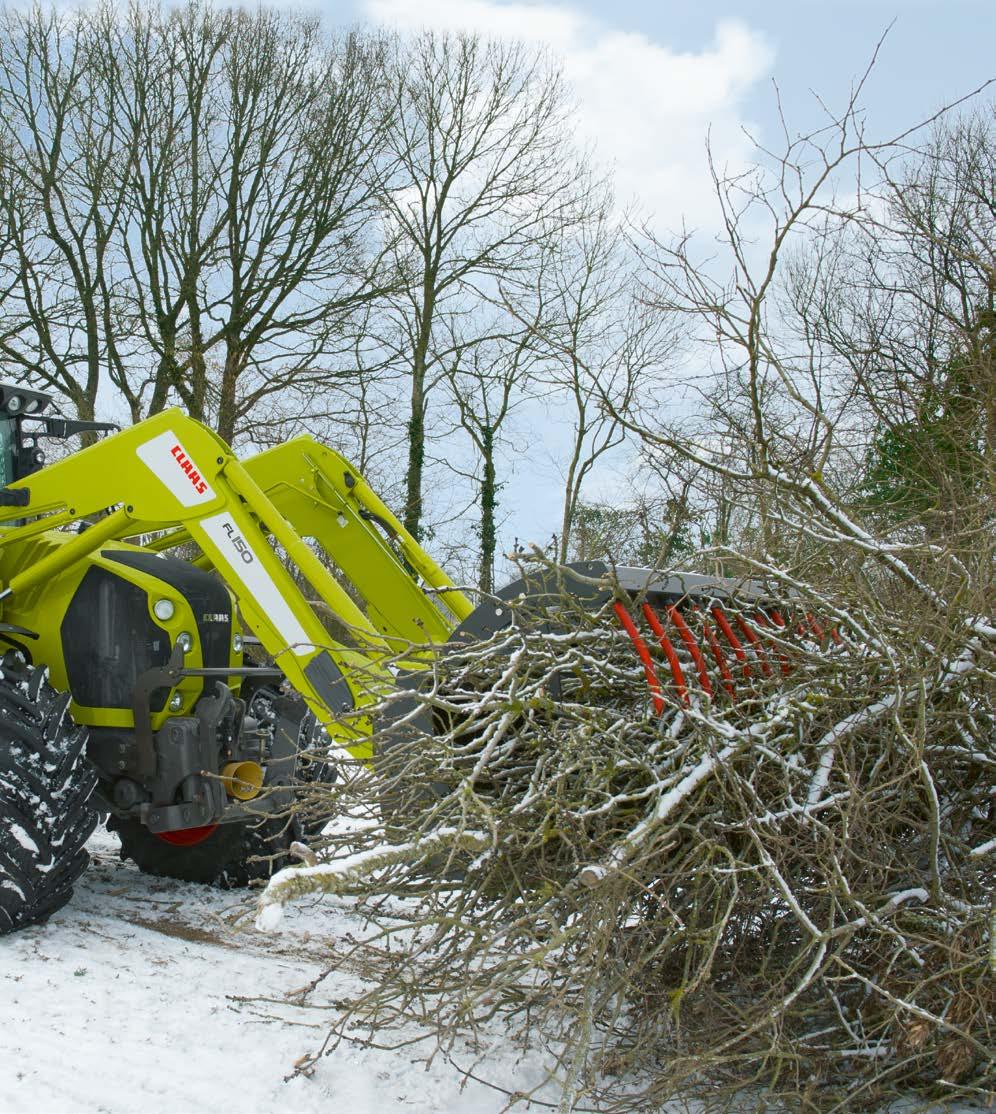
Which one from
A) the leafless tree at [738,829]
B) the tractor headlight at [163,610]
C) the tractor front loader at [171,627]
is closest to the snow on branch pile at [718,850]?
the leafless tree at [738,829]

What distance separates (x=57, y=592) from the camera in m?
6.19

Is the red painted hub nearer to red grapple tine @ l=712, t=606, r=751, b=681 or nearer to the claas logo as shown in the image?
the claas logo

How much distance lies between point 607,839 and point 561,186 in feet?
64.3

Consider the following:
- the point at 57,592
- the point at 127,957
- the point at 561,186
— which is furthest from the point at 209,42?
the point at 127,957

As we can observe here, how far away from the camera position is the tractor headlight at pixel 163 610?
6.12 meters

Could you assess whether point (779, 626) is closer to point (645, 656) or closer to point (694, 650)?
A: point (694, 650)

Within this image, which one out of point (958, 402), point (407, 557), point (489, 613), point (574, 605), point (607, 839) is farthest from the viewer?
point (958, 402)

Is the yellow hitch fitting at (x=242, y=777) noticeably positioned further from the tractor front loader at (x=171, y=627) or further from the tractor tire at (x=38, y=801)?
the tractor tire at (x=38, y=801)

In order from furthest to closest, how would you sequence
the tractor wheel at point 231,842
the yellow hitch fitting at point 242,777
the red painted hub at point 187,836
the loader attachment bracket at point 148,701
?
the red painted hub at point 187,836
the tractor wheel at point 231,842
the yellow hitch fitting at point 242,777
the loader attachment bracket at point 148,701

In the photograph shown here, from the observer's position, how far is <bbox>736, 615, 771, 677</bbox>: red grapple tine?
418cm

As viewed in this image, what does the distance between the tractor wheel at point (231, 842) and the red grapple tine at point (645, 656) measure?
3.01 m

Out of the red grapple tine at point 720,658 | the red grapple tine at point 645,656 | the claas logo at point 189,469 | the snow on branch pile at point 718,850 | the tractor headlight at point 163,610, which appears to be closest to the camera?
the snow on branch pile at point 718,850

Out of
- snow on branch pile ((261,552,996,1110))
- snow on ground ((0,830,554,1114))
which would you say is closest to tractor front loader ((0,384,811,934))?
snow on ground ((0,830,554,1114))

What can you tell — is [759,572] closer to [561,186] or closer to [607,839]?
[607,839]
